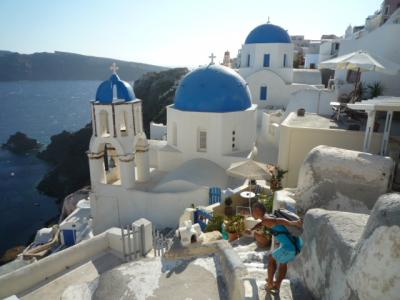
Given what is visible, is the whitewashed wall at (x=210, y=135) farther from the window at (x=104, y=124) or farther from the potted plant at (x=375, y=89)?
the potted plant at (x=375, y=89)

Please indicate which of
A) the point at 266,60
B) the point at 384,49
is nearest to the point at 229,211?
the point at 384,49

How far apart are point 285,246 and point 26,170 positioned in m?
47.2

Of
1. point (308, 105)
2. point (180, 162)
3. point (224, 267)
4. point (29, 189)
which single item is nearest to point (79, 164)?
point (29, 189)

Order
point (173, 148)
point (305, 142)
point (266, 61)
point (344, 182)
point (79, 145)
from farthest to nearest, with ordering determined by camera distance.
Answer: point (79, 145) < point (266, 61) < point (173, 148) < point (305, 142) < point (344, 182)

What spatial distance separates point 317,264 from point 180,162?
10838 mm

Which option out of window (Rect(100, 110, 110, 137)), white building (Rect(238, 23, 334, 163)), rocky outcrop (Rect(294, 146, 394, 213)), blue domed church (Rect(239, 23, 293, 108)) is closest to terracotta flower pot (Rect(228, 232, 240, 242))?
rocky outcrop (Rect(294, 146, 394, 213))

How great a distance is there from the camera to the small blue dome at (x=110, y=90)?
449 inches

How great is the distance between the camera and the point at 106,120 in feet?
40.3

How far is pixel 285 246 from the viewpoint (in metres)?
3.45

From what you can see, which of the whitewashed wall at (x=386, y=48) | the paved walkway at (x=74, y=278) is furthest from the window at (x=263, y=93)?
the paved walkway at (x=74, y=278)

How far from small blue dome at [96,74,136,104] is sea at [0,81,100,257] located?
18492mm

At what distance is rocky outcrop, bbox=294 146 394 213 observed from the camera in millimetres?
5074

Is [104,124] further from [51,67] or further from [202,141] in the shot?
[51,67]

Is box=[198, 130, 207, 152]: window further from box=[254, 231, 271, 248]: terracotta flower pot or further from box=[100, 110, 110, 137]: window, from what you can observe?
box=[254, 231, 271, 248]: terracotta flower pot
